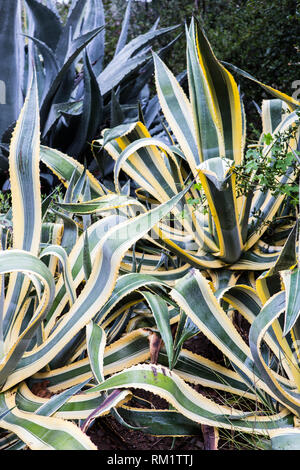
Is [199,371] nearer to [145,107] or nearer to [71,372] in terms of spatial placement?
[71,372]

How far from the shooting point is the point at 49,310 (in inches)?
39.7

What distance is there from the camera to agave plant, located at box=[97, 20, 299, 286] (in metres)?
1.16

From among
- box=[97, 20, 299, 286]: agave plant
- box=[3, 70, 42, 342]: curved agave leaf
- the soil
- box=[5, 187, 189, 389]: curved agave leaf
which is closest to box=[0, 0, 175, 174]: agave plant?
box=[97, 20, 299, 286]: agave plant

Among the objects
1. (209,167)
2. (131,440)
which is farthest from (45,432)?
(209,167)

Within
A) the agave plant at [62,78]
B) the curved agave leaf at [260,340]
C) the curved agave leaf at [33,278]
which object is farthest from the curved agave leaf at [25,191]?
the agave plant at [62,78]

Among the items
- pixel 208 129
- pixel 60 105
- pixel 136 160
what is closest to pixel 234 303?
pixel 208 129

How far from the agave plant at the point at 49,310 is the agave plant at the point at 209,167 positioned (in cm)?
23

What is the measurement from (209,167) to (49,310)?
48cm

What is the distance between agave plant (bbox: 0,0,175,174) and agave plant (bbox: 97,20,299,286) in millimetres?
465

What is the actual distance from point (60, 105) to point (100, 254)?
1150mm

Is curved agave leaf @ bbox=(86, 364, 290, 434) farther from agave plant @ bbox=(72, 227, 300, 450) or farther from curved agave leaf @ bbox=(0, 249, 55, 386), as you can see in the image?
curved agave leaf @ bbox=(0, 249, 55, 386)

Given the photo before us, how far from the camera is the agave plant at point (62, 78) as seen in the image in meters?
1.88

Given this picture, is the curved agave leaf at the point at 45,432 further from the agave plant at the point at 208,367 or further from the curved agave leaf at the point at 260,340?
the curved agave leaf at the point at 260,340

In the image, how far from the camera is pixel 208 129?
1291 mm
